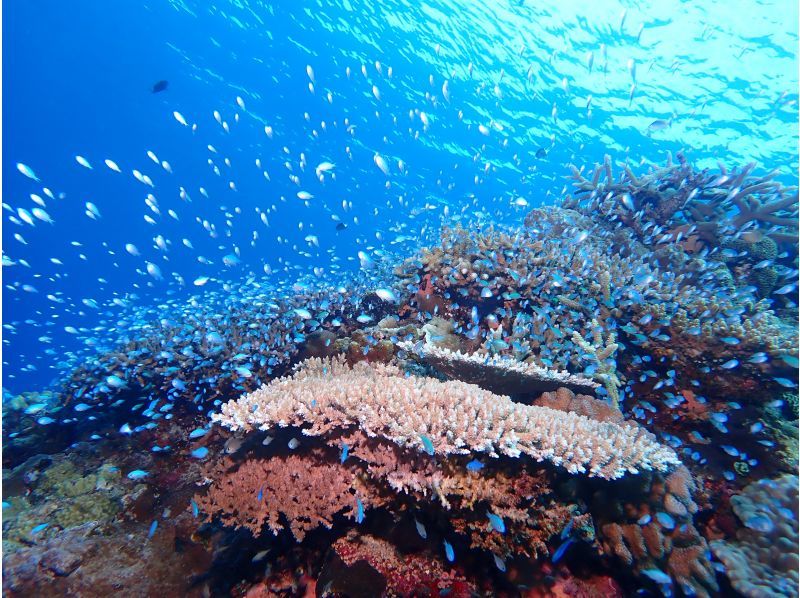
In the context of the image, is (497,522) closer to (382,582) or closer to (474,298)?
(382,582)

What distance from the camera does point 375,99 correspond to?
1393 inches

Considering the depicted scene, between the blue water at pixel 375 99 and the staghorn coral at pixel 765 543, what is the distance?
837 centimetres

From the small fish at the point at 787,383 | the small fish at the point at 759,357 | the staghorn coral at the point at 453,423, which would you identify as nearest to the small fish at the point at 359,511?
the staghorn coral at the point at 453,423

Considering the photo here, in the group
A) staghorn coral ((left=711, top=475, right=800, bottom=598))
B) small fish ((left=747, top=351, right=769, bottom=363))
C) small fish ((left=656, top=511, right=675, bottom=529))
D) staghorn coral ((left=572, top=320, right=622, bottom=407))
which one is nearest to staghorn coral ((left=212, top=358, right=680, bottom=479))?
small fish ((left=656, top=511, right=675, bottom=529))

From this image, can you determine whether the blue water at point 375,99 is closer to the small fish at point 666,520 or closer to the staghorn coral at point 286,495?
the small fish at point 666,520

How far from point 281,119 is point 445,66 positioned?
25958 mm

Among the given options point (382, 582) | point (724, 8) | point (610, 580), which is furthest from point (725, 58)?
point (382, 582)

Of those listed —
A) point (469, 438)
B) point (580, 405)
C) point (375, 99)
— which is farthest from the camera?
point (375, 99)

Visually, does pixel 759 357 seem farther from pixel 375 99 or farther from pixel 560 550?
pixel 375 99

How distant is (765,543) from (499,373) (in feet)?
9.82

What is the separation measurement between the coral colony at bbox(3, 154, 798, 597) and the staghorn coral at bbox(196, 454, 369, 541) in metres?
0.02

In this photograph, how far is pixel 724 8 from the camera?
18.5 meters

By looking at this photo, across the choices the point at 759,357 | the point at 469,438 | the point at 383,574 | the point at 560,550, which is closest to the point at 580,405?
the point at 560,550

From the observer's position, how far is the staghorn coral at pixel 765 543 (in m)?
3.14
